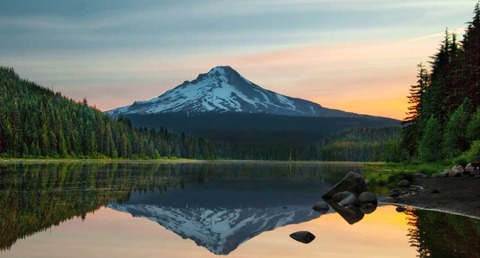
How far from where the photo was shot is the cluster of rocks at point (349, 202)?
30.2 metres

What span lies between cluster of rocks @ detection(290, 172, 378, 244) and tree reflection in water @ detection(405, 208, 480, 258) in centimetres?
393

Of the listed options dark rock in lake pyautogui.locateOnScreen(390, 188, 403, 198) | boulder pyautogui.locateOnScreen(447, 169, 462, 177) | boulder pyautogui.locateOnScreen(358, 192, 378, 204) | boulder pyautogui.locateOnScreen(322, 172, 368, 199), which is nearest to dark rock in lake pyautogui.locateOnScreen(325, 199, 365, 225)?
boulder pyautogui.locateOnScreen(358, 192, 378, 204)

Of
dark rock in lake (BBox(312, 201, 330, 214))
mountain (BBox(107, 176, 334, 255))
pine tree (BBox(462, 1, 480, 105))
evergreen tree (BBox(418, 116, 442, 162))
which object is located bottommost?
mountain (BBox(107, 176, 334, 255))

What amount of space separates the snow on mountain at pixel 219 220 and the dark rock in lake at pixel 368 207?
3108mm

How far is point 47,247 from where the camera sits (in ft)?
69.1

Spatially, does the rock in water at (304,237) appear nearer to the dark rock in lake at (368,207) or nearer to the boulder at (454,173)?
the dark rock in lake at (368,207)

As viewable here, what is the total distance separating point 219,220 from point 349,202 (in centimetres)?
1022

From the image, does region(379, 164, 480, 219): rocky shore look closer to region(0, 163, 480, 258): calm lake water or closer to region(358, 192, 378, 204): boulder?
region(358, 192, 378, 204): boulder

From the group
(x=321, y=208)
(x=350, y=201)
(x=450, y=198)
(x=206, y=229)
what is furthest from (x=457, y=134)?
(x=206, y=229)

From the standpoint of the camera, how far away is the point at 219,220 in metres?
32.5

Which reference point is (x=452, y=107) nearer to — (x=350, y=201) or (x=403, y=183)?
(x=403, y=183)

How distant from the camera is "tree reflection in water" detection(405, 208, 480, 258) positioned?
1964 cm

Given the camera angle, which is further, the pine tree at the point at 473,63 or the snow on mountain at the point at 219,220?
the pine tree at the point at 473,63

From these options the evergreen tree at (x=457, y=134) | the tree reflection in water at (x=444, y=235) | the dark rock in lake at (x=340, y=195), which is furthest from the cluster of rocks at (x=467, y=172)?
the tree reflection in water at (x=444, y=235)
